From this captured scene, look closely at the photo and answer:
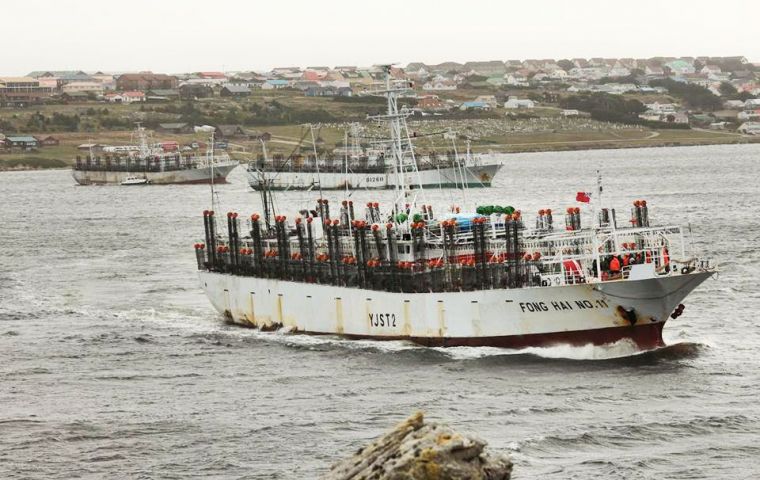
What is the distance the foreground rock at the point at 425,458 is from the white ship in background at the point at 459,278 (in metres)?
28.6

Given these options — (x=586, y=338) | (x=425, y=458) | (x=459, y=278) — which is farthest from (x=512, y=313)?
(x=425, y=458)

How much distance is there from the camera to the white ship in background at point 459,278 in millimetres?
63025

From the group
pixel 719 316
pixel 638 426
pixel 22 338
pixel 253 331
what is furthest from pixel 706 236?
pixel 638 426

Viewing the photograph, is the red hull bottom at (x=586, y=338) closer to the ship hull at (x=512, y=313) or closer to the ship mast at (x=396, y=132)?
the ship hull at (x=512, y=313)

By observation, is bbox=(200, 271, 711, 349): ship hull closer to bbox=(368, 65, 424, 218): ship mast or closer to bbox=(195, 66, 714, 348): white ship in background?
bbox=(195, 66, 714, 348): white ship in background

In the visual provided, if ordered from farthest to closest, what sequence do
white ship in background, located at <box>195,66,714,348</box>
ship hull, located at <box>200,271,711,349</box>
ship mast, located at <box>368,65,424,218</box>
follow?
1. ship mast, located at <box>368,65,424,218</box>
2. white ship in background, located at <box>195,66,714,348</box>
3. ship hull, located at <box>200,271,711,349</box>

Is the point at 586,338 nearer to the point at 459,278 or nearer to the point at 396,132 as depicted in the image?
the point at 459,278

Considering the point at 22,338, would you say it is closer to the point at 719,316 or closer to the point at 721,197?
the point at 719,316

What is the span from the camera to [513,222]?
2594 inches

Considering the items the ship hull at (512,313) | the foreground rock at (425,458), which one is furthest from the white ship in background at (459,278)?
the foreground rock at (425,458)

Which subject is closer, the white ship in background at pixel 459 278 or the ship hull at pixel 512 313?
the ship hull at pixel 512 313

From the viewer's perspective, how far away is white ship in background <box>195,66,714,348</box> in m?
63.0

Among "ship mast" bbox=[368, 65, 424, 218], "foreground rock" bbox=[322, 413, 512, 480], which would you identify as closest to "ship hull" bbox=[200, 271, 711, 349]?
"ship mast" bbox=[368, 65, 424, 218]

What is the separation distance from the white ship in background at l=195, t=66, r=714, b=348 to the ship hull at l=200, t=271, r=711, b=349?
5 centimetres
